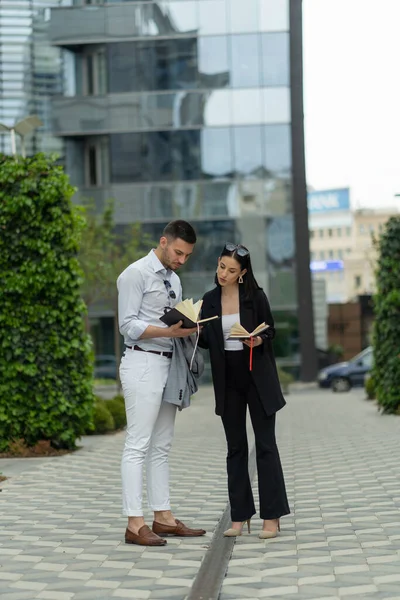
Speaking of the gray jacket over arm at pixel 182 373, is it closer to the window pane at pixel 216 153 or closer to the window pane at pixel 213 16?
the window pane at pixel 216 153

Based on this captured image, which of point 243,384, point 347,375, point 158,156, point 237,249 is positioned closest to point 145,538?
point 243,384

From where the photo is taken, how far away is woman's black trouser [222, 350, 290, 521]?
738 centimetres

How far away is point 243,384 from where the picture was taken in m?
7.41

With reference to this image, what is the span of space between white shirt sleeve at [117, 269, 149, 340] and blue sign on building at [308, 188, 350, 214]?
433 ft

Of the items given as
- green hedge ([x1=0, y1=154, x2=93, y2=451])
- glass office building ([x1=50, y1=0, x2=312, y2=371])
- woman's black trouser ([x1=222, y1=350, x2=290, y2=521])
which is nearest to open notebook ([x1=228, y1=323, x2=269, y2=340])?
woman's black trouser ([x1=222, y1=350, x2=290, y2=521])

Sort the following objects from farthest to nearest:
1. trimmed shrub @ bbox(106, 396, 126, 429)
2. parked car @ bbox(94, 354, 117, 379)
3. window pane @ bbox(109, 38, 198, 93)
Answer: parked car @ bbox(94, 354, 117, 379) → window pane @ bbox(109, 38, 198, 93) → trimmed shrub @ bbox(106, 396, 126, 429)

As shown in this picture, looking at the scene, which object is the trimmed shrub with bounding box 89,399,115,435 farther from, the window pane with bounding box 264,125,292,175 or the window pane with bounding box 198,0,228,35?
the window pane with bounding box 198,0,228,35

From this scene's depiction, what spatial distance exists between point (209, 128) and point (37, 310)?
3183cm

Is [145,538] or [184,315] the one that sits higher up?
[184,315]

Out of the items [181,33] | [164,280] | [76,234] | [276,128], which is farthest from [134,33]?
[164,280]

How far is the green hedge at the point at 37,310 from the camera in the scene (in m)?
13.6

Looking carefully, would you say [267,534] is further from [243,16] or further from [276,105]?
[243,16]

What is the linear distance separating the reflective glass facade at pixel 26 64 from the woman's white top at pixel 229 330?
39378 millimetres

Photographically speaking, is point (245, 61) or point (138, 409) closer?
point (138, 409)
